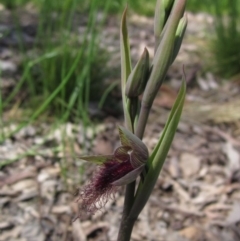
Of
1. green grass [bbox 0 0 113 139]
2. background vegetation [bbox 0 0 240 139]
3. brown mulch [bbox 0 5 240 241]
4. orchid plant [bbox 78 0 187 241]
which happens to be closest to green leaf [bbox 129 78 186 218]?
orchid plant [bbox 78 0 187 241]

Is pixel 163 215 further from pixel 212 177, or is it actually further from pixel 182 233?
pixel 212 177

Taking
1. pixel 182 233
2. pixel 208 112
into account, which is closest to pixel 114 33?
pixel 208 112

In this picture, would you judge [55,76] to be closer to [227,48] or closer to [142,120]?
[142,120]

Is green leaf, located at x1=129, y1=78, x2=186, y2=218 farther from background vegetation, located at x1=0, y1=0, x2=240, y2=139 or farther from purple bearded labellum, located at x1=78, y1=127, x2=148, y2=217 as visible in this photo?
background vegetation, located at x1=0, y1=0, x2=240, y2=139

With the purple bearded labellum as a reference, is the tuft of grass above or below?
below

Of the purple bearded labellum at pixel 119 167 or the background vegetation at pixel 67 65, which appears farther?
the background vegetation at pixel 67 65

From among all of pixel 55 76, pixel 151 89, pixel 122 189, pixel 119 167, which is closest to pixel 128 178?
pixel 119 167

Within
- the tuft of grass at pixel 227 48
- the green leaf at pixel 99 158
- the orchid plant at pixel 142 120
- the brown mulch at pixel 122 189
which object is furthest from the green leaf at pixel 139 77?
the tuft of grass at pixel 227 48

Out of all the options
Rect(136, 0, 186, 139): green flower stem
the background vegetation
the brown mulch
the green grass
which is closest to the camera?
Rect(136, 0, 186, 139): green flower stem

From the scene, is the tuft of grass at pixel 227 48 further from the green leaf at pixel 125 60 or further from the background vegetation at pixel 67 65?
the green leaf at pixel 125 60
